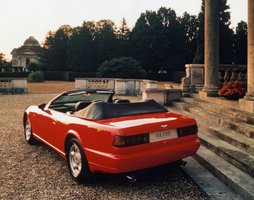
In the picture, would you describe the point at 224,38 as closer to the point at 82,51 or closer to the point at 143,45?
the point at 143,45

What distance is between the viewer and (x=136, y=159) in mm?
4039

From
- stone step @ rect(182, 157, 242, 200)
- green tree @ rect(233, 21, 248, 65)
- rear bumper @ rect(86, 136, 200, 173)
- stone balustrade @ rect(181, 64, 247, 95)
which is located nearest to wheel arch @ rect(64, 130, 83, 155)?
rear bumper @ rect(86, 136, 200, 173)

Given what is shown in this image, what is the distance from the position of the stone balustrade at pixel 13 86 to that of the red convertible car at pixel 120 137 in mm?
17589

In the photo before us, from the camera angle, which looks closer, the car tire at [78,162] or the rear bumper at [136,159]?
the rear bumper at [136,159]

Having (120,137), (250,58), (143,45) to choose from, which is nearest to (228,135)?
(250,58)

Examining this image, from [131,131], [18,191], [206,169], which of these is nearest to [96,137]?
[131,131]

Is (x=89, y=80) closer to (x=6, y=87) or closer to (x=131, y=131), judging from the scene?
(x=6, y=87)

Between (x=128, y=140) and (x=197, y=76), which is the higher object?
(x=197, y=76)

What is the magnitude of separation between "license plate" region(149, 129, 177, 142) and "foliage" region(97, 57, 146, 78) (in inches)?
1139

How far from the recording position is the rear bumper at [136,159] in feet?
13.1

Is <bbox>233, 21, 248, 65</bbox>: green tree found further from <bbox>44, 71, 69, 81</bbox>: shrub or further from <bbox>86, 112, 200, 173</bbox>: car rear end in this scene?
<bbox>86, 112, 200, 173</bbox>: car rear end

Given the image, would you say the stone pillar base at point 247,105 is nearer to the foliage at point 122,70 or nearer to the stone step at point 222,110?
the stone step at point 222,110

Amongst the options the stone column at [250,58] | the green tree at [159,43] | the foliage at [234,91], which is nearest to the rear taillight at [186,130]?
the stone column at [250,58]

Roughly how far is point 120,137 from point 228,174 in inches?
68.1
